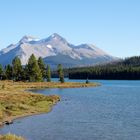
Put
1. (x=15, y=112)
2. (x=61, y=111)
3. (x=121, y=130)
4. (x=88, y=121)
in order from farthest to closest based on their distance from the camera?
(x=61, y=111) < (x=15, y=112) < (x=88, y=121) < (x=121, y=130)

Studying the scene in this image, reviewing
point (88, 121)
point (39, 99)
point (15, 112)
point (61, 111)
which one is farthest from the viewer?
point (39, 99)

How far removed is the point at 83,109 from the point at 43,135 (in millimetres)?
35028

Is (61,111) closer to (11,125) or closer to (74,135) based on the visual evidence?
(11,125)

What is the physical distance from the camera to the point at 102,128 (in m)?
63.5

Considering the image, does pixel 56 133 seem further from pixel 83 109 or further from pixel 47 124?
pixel 83 109

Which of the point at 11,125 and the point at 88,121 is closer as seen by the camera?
the point at 11,125

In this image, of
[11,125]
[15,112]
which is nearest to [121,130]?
[11,125]

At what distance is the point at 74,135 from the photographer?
57.6 metres

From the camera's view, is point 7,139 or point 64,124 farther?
point 64,124

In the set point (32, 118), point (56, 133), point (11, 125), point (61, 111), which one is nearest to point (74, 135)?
point (56, 133)

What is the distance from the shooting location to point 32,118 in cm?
7475

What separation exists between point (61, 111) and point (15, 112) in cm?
1272

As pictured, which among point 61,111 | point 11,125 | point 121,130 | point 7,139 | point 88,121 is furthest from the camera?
point 61,111

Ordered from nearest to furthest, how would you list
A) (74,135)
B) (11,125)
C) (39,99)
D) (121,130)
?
(74,135) → (121,130) → (11,125) → (39,99)
